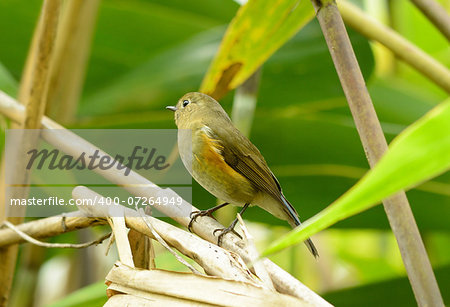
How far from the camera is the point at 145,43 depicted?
6.57 feet

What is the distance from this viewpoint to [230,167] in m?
1.10

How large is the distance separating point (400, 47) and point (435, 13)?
0.17 meters

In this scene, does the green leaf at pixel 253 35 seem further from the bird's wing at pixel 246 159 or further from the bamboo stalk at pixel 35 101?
the bamboo stalk at pixel 35 101

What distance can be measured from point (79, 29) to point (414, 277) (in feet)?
3.55

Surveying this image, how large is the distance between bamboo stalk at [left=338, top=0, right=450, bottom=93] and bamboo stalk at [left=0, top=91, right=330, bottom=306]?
51 centimetres

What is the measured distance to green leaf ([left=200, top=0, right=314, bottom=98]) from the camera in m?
0.86

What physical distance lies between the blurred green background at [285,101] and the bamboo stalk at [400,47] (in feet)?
0.67

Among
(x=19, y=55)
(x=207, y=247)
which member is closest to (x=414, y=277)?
(x=207, y=247)

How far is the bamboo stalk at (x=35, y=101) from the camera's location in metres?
0.94

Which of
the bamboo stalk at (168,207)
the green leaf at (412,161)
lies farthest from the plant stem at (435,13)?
the green leaf at (412,161)

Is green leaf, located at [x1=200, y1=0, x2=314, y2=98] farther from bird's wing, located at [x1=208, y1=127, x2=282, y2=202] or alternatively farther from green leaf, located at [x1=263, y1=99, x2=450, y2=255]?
green leaf, located at [x1=263, y1=99, x2=450, y2=255]

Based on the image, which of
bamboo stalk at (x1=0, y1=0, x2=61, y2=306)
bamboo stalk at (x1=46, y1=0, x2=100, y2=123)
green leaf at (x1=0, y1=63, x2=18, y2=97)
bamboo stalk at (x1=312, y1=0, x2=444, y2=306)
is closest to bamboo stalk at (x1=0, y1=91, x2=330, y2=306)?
bamboo stalk at (x1=0, y1=0, x2=61, y2=306)

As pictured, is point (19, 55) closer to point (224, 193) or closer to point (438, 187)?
point (224, 193)

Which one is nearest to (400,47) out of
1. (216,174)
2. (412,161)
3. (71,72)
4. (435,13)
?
(435,13)
